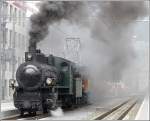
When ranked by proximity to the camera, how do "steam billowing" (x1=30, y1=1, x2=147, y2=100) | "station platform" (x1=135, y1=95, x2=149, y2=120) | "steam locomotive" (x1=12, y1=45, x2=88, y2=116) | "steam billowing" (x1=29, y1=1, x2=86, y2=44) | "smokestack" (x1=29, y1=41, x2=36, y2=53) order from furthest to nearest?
"steam billowing" (x1=30, y1=1, x2=147, y2=100), "steam billowing" (x1=29, y1=1, x2=86, y2=44), "smokestack" (x1=29, y1=41, x2=36, y2=53), "steam locomotive" (x1=12, y1=45, x2=88, y2=116), "station platform" (x1=135, y1=95, x2=149, y2=120)

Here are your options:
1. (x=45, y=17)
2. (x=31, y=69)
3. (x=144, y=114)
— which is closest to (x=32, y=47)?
(x=31, y=69)

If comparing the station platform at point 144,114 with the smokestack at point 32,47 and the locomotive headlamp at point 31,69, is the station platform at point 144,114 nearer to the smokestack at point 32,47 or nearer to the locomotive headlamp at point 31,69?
the locomotive headlamp at point 31,69

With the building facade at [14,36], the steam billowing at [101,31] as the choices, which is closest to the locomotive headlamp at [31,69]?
the steam billowing at [101,31]

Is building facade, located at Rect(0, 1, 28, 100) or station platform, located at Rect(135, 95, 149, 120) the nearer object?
station platform, located at Rect(135, 95, 149, 120)

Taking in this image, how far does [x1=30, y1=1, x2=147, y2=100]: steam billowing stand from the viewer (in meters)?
23.2

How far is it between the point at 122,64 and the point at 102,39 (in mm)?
4238

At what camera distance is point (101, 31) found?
2873 centimetres

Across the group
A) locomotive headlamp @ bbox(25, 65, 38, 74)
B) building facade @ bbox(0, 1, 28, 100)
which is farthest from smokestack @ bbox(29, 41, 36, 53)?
building facade @ bbox(0, 1, 28, 100)

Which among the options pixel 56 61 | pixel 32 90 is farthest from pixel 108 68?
pixel 32 90

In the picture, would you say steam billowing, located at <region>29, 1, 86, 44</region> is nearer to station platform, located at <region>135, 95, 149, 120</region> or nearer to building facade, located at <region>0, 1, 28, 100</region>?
station platform, located at <region>135, 95, 149, 120</region>

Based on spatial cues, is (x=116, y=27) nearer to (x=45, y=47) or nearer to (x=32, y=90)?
(x=45, y=47)

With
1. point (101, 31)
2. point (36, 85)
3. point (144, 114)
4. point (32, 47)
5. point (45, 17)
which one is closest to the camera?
point (144, 114)

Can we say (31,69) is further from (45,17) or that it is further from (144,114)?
(144,114)

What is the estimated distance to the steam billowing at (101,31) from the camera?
2319 centimetres
